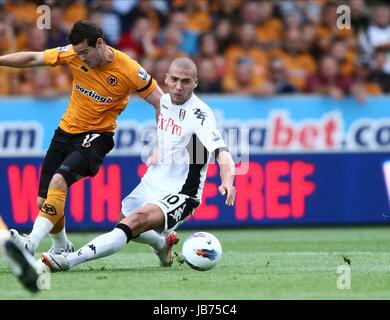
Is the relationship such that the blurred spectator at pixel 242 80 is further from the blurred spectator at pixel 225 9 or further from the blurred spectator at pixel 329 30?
the blurred spectator at pixel 329 30

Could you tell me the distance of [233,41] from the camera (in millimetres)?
16922

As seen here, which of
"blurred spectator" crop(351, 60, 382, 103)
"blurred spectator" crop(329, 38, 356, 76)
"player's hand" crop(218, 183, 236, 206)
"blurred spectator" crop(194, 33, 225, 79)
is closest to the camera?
"player's hand" crop(218, 183, 236, 206)

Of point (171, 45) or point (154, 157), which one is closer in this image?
point (154, 157)

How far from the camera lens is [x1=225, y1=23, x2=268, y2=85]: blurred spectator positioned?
657 inches

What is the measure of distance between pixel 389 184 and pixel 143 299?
346 inches

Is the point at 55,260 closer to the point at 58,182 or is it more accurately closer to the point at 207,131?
the point at 58,182

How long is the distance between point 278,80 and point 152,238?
24.3 ft

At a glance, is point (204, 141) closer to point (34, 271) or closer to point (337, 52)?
point (34, 271)

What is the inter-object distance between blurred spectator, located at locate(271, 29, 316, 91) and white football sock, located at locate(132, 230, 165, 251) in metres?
7.85

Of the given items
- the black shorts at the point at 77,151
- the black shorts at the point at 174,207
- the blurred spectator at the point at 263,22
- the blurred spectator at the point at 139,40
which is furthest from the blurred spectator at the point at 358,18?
the black shorts at the point at 174,207

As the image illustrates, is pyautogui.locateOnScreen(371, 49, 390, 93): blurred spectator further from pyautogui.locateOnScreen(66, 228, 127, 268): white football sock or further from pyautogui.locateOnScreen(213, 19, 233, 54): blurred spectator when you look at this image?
pyautogui.locateOnScreen(66, 228, 127, 268): white football sock

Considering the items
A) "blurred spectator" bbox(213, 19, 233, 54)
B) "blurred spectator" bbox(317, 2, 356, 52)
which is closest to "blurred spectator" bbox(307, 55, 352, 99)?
"blurred spectator" bbox(317, 2, 356, 52)

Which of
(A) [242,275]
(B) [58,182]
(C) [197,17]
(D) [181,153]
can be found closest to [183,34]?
(C) [197,17]

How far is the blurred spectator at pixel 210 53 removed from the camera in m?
16.2
